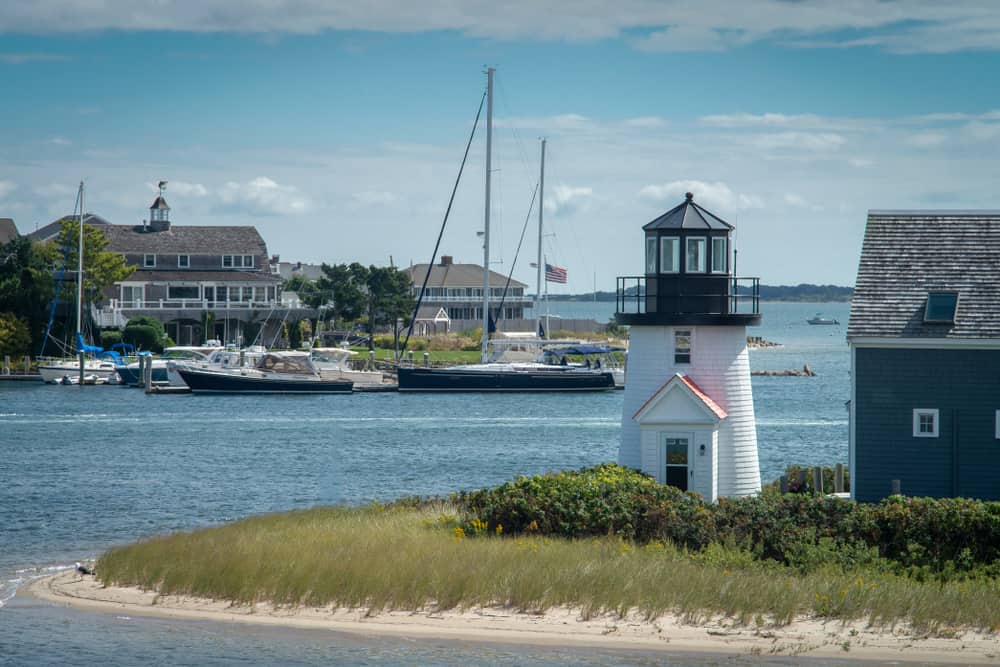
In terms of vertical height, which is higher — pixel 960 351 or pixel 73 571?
pixel 960 351

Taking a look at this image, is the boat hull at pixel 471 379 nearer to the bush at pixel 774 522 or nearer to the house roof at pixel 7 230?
the house roof at pixel 7 230

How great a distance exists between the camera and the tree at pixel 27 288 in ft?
282

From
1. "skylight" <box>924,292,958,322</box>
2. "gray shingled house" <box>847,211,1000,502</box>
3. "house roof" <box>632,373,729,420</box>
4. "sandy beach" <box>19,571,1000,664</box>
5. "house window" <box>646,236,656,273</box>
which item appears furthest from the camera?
"house window" <box>646,236,656,273</box>

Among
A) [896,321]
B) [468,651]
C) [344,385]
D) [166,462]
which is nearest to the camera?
[468,651]

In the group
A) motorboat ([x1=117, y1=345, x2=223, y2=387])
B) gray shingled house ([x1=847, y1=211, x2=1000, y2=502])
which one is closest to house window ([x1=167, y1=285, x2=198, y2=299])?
motorboat ([x1=117, y1=345, x2=223, y2=387])

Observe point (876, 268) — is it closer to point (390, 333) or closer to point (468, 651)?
point (468, 651)

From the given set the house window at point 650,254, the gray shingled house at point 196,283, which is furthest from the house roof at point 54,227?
the house window at point 650,254

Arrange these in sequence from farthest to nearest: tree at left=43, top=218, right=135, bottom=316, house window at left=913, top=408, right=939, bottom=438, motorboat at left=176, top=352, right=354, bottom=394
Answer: tree at left=43, top=218, right=135, bottom=316
motorboat at left=176, top=352, right=354, bottom=394
house window at left=913, top=408, right=939, bottom=438

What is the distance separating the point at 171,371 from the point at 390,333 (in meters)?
39.1

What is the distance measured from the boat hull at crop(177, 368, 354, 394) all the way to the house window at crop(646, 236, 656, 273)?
53.0 m

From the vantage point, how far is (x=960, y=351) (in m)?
24.5

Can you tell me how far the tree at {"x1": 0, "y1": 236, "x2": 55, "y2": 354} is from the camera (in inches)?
3386

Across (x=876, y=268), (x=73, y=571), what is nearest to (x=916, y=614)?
(x=876, y=268)

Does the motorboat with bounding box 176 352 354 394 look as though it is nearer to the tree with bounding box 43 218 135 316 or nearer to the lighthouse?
the tree with bounding box 43 218 135 316
